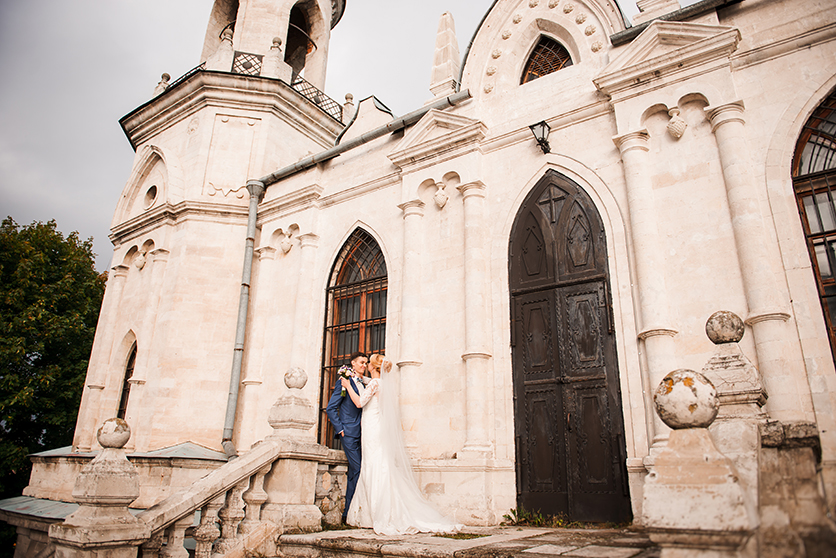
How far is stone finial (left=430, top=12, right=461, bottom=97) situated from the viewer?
33.1 feet

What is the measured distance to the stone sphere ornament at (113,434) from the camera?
539cm

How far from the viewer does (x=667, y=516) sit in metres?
3.03

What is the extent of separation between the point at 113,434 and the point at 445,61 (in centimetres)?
830

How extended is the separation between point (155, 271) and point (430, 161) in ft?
23.9

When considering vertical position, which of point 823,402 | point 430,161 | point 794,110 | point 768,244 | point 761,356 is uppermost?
point 430,161

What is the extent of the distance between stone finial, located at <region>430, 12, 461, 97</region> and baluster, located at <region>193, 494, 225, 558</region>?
25.4 feet

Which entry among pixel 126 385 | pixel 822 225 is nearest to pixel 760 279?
pixel 822 225

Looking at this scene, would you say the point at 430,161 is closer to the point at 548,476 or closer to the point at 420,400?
the point at 420,400

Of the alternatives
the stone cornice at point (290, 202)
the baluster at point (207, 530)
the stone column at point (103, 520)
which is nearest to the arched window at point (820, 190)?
the baluster at point (207, 530)

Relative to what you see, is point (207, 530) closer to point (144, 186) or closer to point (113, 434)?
point (113, 434)

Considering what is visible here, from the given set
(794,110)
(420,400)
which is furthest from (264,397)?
(794,110)

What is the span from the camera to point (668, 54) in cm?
724

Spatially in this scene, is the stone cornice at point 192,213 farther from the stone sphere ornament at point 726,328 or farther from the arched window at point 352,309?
the stone sphere ornament at point 726,328

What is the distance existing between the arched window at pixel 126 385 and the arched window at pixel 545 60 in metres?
10.7
